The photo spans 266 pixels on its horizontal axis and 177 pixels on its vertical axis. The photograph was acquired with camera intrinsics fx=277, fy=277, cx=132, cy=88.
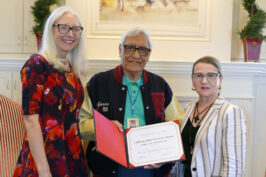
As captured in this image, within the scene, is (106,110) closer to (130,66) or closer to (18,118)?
(130,66)

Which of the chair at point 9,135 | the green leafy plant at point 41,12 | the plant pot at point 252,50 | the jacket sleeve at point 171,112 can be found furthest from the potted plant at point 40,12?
the plant pot at point 252,50

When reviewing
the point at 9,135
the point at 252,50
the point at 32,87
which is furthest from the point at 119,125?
the point at 252,50

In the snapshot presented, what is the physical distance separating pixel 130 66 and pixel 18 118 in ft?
3.31

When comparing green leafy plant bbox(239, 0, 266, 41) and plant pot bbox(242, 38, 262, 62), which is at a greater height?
green leafy plant bbox(239, 0, 266, 41)

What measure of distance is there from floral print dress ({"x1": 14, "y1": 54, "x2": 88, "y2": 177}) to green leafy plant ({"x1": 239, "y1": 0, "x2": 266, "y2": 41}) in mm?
1845

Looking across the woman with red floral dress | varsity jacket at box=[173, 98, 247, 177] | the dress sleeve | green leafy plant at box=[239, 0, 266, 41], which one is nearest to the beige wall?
green leafy plant at box=[239, 0, 266, 41]

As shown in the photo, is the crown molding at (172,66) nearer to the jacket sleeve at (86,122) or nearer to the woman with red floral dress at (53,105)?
the jacket sleeve at (86,122)

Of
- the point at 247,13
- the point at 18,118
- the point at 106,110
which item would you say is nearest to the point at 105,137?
the point at 106,110

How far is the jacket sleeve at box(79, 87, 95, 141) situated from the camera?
5.79ft

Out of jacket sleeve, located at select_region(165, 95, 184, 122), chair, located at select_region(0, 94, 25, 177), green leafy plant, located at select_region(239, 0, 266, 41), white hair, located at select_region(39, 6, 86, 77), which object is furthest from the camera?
green leafy plant, located at select_region(239, 0, 266, 41)

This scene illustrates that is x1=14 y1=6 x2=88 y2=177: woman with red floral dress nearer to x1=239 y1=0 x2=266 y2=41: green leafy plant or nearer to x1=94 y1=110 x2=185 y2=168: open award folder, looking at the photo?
x1=94 y1=110 x2=185 y2=168: open award folder

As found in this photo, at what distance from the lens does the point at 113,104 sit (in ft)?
5.87

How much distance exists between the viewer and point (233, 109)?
1.68 m


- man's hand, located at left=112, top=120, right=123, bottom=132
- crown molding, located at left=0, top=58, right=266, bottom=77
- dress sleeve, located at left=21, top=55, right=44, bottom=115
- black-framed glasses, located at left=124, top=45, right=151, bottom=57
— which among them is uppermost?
black-framed glasses, located at left=124, top=45, right=151, bottom=57
